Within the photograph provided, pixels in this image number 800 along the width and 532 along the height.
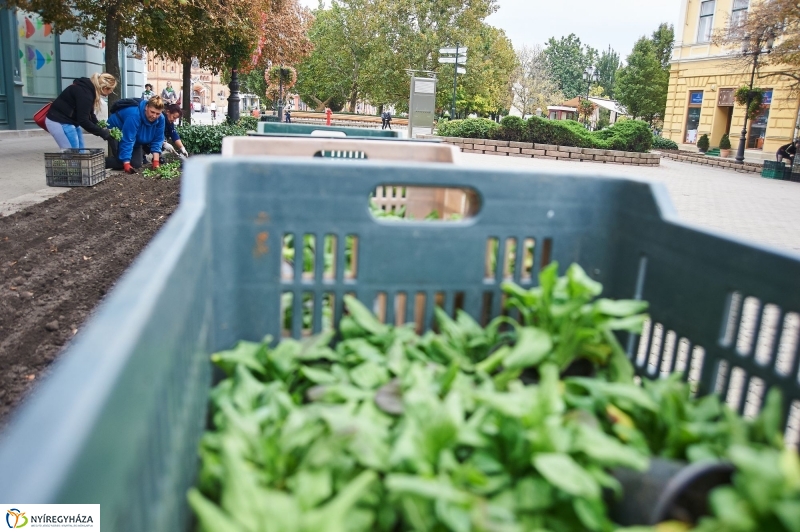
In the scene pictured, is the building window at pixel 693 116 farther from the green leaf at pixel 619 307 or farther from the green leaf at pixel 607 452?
the green leaf at pixel 607 452

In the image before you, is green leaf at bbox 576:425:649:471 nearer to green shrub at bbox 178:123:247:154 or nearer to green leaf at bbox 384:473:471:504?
green leaf at bbox 384:473:471:504

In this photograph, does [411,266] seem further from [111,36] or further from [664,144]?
[664,144]

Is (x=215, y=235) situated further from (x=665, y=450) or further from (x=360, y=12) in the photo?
(x=360, y=12)

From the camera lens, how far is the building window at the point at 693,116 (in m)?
35.5

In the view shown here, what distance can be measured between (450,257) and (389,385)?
44 cm

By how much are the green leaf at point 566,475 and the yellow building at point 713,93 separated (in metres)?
32.3

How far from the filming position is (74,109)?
10453 millimetres

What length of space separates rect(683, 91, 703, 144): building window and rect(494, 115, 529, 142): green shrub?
1572cm

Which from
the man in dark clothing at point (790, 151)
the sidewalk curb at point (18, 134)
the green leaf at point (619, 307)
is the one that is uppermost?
the man in dark clothing at point (790, 151)

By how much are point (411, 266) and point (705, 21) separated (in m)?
38.6

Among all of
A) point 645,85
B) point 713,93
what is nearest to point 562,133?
point 713,93

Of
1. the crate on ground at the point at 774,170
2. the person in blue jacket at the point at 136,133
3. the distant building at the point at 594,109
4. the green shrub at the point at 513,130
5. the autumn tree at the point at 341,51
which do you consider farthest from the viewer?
the distant building at the point at 594,109

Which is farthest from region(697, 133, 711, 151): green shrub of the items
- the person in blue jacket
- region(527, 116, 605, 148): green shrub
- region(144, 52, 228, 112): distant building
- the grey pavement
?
region(144, 52, 228, 112): distant building

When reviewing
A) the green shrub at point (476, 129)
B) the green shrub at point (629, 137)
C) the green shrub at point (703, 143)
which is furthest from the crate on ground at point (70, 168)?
the green shrub at point (703, 143)
